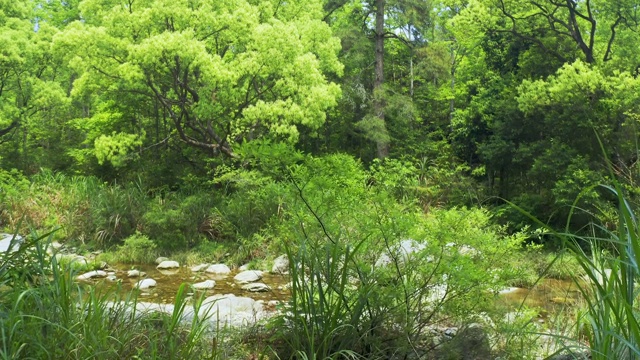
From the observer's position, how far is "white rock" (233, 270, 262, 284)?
7.38 m

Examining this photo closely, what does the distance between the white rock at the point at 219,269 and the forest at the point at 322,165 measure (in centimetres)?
28

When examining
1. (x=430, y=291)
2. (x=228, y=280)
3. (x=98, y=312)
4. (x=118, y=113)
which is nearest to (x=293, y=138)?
(x=228, y=280)

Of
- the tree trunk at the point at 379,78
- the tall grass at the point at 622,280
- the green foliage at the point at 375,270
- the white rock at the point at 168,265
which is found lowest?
the white rock at the point at 168,265

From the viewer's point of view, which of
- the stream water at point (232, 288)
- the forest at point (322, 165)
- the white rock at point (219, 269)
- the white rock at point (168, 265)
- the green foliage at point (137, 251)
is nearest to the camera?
the forest at point (322, 165)

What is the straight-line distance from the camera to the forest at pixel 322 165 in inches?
119

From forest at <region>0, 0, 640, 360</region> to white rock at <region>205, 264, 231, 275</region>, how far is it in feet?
0.91

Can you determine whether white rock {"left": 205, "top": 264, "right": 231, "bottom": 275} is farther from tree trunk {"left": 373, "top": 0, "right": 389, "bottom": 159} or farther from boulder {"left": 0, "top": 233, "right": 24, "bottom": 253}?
tree trunk {"left": 373, "top": 0, "right": 389, "bottom": 159}

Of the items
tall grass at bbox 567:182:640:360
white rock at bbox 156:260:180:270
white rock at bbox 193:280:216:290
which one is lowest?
white rock at bbox 156:260:180:270

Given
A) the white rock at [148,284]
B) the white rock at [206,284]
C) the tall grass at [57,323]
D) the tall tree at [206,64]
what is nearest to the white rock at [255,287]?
the white rock at [206,284]

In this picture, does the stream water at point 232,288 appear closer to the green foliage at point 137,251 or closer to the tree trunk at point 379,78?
the green foliage at point 137,251

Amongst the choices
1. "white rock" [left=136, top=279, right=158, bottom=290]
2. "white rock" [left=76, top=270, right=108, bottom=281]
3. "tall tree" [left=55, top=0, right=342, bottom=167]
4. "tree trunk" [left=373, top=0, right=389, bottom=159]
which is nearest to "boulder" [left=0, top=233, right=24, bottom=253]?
"white rock" [left=76, top=270, right=108, bottom=281]

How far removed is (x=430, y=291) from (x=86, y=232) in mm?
7703

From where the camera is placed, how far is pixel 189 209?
9.77 metres

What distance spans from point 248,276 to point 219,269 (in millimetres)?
740
